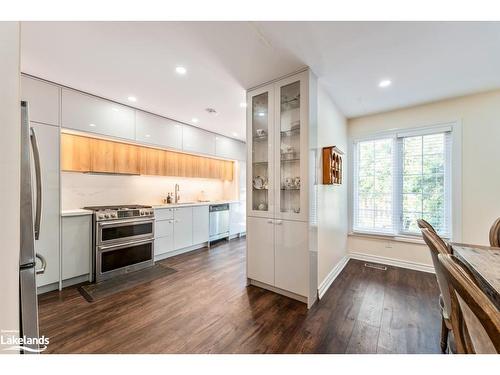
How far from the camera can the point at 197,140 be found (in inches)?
167

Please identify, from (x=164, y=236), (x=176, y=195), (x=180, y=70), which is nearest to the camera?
(x=180, y=70)

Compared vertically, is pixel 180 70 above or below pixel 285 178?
above

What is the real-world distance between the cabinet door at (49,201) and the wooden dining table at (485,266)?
12.3 ft

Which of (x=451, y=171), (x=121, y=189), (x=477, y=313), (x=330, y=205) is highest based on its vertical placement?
(x=451, y=171)

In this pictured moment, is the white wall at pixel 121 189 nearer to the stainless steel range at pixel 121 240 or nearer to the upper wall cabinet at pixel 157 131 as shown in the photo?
the stainless steel range at pixel 121 240

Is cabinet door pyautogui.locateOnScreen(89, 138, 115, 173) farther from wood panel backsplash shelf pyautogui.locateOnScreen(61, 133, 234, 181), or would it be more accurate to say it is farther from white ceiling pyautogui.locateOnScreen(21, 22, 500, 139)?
white ceiling pyautogui.locateOnScreen(21, 22, 500, 139)

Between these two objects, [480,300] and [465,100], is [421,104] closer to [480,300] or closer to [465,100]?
[465,100]

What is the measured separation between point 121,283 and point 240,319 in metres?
1.71

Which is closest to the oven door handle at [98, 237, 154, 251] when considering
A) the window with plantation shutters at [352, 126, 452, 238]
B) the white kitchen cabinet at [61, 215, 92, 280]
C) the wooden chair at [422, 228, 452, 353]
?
the white kitchen cabinet at [61, 215, 92, 280]

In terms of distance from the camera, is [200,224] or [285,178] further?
[200,224]

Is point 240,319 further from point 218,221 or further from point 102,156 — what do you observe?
point 102,156

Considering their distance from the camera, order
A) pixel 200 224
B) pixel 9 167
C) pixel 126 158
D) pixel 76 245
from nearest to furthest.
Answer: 1. pixel 9 167
2. pixel 76 245
3. pixel 126 158
4. pixel 200 224

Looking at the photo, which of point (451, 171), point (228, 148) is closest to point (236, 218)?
point (228, 148)

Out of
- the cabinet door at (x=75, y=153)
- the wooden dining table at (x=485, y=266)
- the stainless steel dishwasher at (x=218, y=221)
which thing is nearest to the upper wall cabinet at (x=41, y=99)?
the cabinet door at (x=75, y=153)
